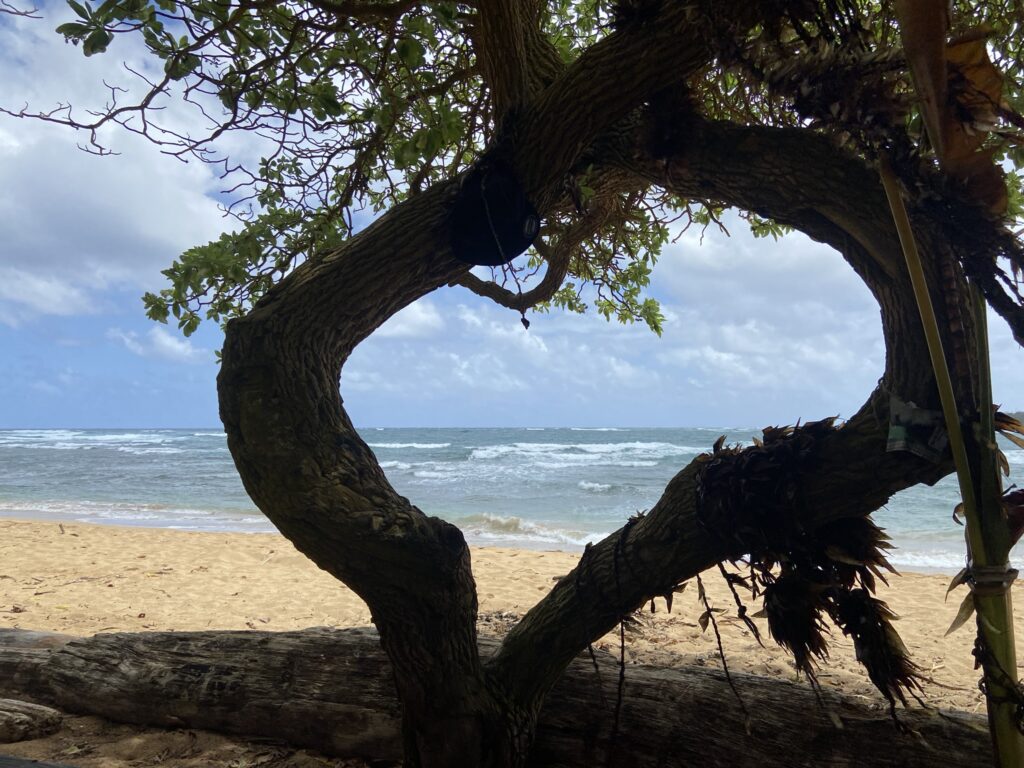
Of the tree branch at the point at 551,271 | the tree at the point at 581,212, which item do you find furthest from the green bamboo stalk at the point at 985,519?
the tree branch at the point at 551,271

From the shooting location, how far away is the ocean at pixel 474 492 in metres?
13.7

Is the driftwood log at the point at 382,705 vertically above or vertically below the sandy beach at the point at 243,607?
above

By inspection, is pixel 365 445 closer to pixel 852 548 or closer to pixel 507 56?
pixel 507 56

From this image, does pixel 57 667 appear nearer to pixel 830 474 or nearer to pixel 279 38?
pixel 279 38

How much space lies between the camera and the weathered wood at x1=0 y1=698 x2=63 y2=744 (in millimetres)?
3180

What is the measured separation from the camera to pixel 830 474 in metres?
2.06

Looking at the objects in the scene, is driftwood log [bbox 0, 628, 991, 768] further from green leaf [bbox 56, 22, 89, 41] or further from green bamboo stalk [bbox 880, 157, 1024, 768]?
green leaf [bbox 56, 22, 89, 41]

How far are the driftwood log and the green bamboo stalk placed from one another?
918 millimetres

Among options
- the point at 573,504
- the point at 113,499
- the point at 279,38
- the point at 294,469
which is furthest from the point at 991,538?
the point at 113,499

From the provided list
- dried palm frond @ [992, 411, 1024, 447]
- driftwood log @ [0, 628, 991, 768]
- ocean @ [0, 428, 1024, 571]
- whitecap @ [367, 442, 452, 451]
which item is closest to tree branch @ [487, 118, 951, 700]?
dried palm frond @ [992, 411, 1024, 447]

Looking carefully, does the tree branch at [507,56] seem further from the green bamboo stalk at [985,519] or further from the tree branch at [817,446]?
the green bamboo stalk at [985,519]

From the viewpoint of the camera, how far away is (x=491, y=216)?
7.99 feet

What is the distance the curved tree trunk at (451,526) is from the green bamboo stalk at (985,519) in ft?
0.97

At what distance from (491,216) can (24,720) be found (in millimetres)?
3297
